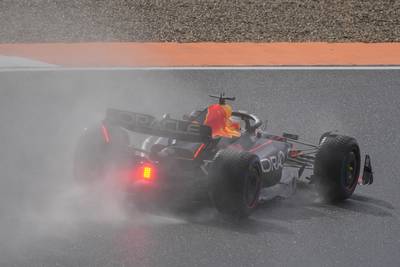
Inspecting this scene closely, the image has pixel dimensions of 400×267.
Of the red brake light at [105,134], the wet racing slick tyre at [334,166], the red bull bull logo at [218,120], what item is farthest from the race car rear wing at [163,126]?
the wet racing slick tyre at [334,166]

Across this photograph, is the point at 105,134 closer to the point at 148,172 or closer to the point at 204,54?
the point at 148,172

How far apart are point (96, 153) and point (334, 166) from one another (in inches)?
91.5

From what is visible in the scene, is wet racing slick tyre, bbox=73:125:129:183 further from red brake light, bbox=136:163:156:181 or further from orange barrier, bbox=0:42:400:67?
orange barrier, bbox=0:42:400:67

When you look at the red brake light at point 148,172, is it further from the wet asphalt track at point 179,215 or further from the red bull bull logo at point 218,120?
the red bull bull logo at point 218,120

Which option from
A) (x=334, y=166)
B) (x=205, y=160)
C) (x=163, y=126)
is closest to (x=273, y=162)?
(x=334, y=166)

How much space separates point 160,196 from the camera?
11.8 m

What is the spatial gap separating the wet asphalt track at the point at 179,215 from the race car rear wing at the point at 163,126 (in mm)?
784

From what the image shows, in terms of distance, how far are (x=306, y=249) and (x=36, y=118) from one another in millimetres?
6507

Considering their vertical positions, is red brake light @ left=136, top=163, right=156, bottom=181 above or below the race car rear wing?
below

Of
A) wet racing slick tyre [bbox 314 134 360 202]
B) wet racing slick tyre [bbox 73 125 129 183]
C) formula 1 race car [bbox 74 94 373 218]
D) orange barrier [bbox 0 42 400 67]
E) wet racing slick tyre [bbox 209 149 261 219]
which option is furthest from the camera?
orange barrier [bbox 0 42 400 67]

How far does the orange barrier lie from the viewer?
20656mm

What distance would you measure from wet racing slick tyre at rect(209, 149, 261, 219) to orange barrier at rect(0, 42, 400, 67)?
911 cm

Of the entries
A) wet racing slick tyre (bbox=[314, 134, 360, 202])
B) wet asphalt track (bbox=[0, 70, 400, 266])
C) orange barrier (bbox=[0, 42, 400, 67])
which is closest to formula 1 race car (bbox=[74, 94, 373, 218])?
wet racing slick tyre (bbox=[314, 134, 360, 202])

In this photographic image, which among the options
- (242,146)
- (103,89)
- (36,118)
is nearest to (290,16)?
(103,89)
